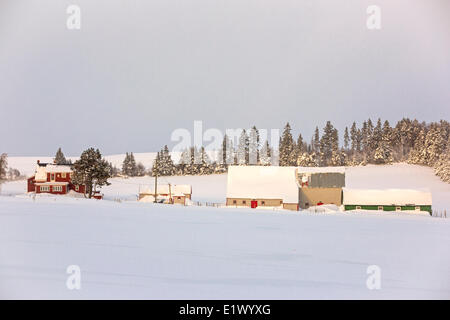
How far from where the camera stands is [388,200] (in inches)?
1618

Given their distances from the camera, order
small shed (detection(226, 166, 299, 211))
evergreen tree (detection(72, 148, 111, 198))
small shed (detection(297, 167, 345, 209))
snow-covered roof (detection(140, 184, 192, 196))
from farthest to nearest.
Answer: snow-covered roof (detection(140, 184, 192, 196))
evergreen tree (detection(72, 148, 111, 198))
small shed (detection(297, 167, 345, 209))
small shed (detection(226, 166, 299, 211))

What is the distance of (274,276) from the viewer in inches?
428

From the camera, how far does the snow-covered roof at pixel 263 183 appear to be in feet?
145

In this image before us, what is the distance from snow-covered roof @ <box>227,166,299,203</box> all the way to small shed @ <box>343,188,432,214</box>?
6838 mm

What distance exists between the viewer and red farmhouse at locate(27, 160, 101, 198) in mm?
52281

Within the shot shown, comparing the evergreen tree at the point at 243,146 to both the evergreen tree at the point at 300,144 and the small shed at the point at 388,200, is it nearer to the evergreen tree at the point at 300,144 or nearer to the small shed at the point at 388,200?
the evergreen tree at the point at 300,144

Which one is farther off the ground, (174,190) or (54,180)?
(54,180)

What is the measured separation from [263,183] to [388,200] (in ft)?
51.0

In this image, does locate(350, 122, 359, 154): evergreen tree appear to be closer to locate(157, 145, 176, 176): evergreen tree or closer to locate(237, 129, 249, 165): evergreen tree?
A: locate(237, 129, 249, 165): evergreen tree

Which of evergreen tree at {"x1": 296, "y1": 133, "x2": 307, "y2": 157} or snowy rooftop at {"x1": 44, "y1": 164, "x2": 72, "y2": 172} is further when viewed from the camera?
evergreen tree at {"x1": 296, "y1": 133, "x2": 307, "y2": 157}

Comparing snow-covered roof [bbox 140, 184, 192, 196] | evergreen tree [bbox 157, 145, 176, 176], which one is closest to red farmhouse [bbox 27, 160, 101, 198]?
snow-covered roof [bbox 140, 184, 192, 196]

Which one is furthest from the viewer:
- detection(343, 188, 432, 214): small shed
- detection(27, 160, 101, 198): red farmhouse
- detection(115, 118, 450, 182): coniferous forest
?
detection(115, 118, 450, 182): coniferous forest

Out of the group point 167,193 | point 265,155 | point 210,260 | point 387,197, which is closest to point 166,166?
point 265,155

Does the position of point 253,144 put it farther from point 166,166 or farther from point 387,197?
point 387,197
